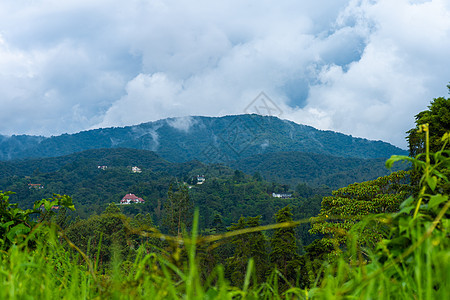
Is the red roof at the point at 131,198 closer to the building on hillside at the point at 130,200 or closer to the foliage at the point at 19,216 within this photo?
the building on hillside at the point at 130,200

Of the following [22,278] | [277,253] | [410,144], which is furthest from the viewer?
[277,253]

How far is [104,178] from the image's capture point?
107125mm

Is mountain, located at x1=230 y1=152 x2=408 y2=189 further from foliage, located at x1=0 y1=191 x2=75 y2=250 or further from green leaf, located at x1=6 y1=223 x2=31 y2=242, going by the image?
green leaf, located at x1=6 y1=223 x2=31 y2=242

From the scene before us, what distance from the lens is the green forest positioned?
1.01 meters

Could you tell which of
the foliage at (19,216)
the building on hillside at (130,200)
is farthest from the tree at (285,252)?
the building on hillside at (130,200)

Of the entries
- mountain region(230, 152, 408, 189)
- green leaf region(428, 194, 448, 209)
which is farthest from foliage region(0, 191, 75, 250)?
mountain region(230, 152, 408, 189)

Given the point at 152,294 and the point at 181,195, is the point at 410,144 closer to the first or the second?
the point at 152,294

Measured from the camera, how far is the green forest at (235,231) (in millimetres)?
1013

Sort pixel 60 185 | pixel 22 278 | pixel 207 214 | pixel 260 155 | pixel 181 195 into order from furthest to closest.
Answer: pixel 260 155 → pixel 60 185 → pixel 207 214 → pixel 181 195 → pixel 22 278

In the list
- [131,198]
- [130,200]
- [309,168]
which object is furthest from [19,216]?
[309,168]

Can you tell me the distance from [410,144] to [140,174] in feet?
349

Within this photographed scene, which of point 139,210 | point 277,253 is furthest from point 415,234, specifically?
point 139,210

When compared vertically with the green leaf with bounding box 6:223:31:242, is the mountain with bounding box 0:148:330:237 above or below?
above

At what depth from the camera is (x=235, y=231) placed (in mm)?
1070
